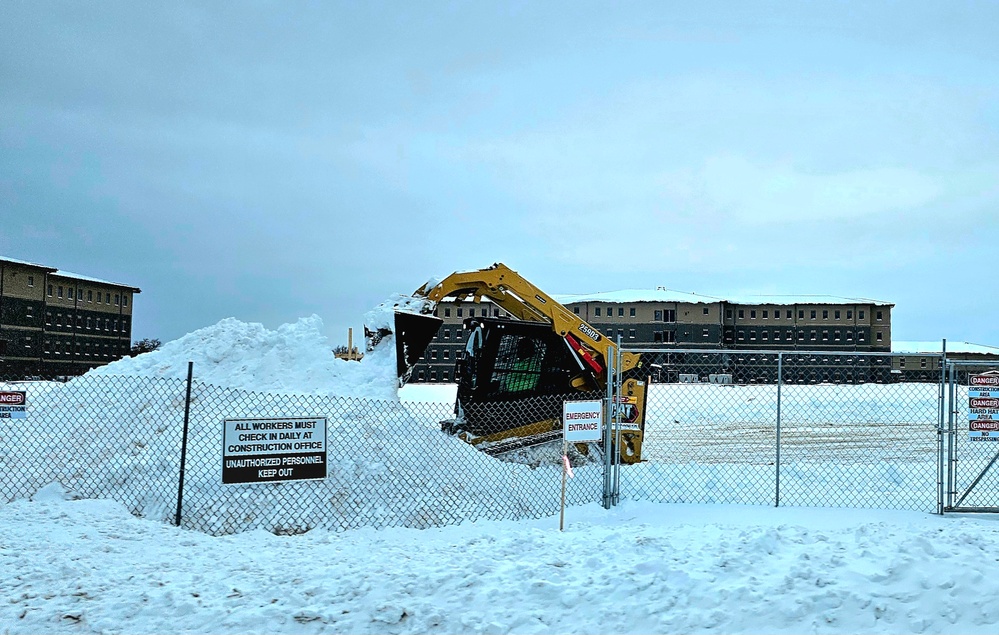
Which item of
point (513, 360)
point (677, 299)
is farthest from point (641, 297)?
point (513, 360)

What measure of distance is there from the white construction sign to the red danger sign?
586cm

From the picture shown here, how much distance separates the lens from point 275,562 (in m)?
7.07

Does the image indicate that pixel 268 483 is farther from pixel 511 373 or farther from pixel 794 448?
pixel 794 448

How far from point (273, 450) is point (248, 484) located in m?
1.06

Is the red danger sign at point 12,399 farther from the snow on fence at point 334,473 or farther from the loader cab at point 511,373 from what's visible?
the loader cab at point 511,373

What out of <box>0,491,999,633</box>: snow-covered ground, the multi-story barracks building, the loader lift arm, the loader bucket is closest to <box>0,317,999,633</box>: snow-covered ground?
<box>0,491,999,633</box>: snow-covered ground

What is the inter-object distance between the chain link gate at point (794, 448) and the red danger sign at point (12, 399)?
6.76 m

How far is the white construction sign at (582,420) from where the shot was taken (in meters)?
9.57

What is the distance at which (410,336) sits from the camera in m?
Result: 13.8

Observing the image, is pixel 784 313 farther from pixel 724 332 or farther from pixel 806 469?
pixel 806 469

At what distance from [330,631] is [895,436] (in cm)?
2232

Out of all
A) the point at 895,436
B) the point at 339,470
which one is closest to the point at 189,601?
the point at 339,470

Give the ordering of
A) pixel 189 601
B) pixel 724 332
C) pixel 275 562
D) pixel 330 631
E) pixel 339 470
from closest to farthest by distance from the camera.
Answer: pixel 330 631
pixel 189 601
pixel 275 562
pixel 339 470
pixel 724 332

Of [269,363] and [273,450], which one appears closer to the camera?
[273,450]
